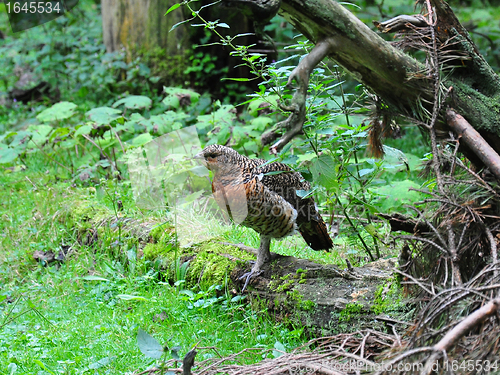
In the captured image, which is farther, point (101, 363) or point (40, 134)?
point (40, 134)

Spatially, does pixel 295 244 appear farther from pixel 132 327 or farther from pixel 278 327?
pixel 132 327

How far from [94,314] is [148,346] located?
1.35m

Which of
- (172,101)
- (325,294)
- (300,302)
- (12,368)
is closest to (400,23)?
(325,294)

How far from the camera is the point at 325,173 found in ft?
8.90

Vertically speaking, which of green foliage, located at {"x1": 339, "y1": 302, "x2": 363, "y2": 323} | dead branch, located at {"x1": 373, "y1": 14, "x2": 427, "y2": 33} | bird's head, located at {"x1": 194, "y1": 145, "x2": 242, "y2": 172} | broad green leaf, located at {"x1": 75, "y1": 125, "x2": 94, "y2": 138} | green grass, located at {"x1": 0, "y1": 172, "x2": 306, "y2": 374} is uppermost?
dead branch, located at {"x1": 373, "y1": 14, "x2": 427, "y2": 33}

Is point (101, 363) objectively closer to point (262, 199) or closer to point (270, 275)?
point (270, 275)

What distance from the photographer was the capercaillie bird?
316 cm

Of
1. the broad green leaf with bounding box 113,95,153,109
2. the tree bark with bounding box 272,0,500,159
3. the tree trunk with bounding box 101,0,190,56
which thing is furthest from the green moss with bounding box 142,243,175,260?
the tree trunk with bounding box 101,0,190,56

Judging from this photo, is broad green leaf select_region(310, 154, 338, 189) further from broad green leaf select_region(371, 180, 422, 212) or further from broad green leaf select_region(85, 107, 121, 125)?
broad green leaf select_region(85, 107, 121, 125)

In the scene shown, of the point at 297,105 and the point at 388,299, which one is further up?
the point at 297,105

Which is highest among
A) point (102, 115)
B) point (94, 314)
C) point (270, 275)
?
point (102, 115)

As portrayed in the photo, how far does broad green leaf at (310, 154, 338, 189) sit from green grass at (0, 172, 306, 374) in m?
0.98

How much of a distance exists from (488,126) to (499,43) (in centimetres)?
650

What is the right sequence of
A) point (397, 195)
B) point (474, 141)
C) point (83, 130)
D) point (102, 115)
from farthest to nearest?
point (102, 115) → point (83, 130) → point (397, 195) → point (474, 141)
